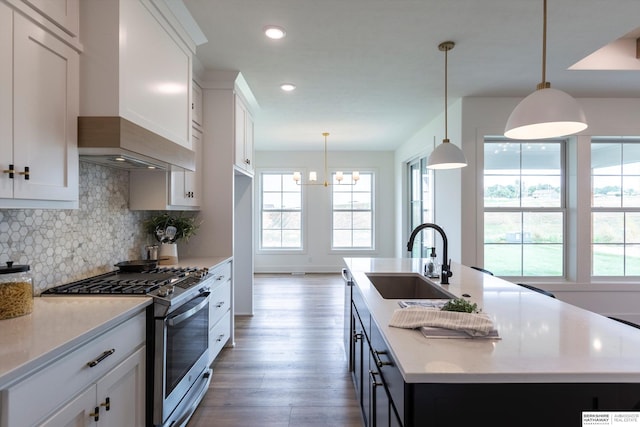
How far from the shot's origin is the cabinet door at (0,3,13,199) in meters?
1.20

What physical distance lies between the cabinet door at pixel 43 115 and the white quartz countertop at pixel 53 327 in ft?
1.67

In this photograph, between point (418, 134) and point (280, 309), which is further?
point (418, 134)

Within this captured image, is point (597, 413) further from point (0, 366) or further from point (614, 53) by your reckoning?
point (614, 53)

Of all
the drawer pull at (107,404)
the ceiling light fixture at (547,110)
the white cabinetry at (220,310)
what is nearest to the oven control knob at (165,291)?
the drawer pull at (107,404)

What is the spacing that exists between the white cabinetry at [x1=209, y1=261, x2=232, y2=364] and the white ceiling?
189 cm

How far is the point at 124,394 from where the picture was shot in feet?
4.82

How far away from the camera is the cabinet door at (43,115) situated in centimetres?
127

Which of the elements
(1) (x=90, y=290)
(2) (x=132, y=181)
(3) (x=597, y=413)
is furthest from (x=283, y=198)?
(3) (x=597, y=413)

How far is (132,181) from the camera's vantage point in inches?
102

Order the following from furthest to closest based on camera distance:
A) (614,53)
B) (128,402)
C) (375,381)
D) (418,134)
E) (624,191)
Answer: (418,134)
(624,191)
(614,53)
(128,402)
(375,381)

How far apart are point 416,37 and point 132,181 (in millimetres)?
2498

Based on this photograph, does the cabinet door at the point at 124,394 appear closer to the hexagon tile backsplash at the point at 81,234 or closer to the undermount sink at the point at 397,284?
the hexagon tile backsplash at the point at 81,234

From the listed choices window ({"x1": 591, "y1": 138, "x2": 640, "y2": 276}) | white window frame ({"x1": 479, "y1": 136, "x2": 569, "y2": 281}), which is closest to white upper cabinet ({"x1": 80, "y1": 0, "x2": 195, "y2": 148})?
white window frame ({"x1": 479, "y1": 136, "x2": 569, "y2": 281})

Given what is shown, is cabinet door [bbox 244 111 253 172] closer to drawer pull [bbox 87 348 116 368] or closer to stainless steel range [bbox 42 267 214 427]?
stainless steel range [bbox 42 267 214 427]
